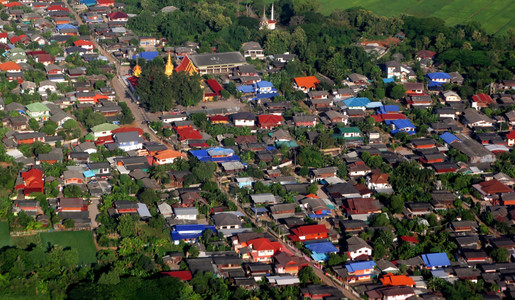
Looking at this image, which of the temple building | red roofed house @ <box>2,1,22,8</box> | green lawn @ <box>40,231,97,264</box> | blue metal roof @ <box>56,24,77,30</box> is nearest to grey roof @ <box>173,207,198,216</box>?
green lawn @ <box>40,231,97,264</box>

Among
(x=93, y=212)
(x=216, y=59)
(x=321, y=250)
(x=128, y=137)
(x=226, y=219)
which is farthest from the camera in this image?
(x=216, y=59)

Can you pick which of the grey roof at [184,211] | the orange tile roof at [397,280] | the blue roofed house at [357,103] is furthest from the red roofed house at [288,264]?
the blue roofed house at [357,103]

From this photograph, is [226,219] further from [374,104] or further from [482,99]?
[482,99]

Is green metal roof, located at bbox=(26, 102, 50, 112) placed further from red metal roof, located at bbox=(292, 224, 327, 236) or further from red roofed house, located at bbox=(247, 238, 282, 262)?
red metal roof, located at bbox=(292, 224, 327, 236)

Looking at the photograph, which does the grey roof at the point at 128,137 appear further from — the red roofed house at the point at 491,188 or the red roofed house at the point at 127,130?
the red roofed house at the point at 491,188

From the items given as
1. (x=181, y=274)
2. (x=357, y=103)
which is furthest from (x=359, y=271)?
(x=357, y=103)

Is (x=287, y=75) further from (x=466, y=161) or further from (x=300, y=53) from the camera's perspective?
(x=466, y=161)

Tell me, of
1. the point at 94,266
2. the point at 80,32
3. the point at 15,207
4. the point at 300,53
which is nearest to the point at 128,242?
the point at 94,266
